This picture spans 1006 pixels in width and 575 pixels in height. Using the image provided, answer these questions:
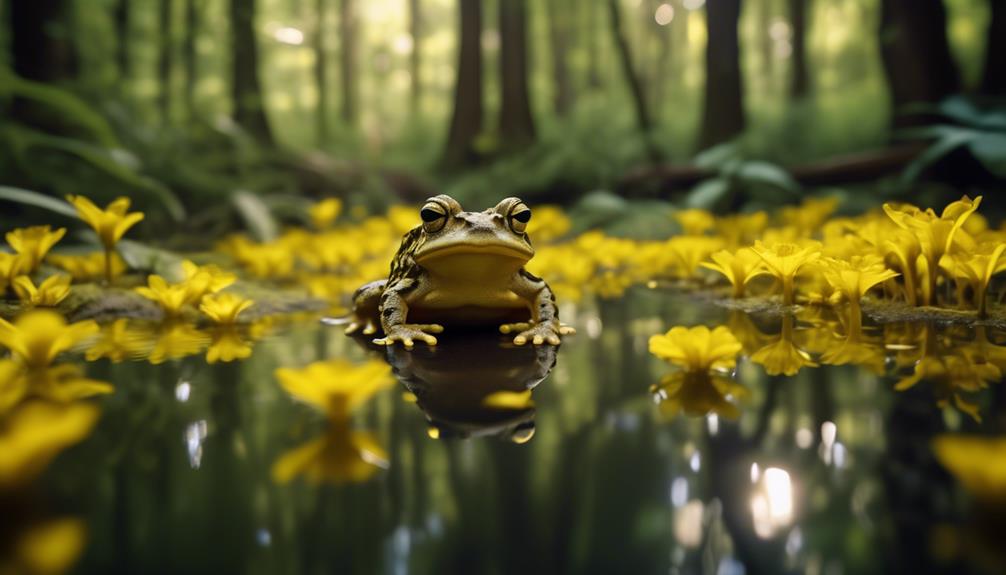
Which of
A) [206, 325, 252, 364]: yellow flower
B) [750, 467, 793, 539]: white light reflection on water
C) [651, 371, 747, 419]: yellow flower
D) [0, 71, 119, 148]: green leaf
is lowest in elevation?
[651, 371, 747, 419]: yellow flower

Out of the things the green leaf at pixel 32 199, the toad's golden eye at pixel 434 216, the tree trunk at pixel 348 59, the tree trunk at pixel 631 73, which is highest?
the tree trunk at pixel 348 59

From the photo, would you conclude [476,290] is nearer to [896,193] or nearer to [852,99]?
[896,193]

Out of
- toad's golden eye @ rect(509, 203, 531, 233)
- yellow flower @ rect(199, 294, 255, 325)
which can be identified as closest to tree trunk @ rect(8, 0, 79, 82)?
yellow flower @ rect(199, 294, 255, 325)

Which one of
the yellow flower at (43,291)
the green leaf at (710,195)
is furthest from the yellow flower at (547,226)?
the yellow flower at (43,291)

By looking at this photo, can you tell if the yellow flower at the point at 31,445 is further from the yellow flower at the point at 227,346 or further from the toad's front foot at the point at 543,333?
the toad's front foot at the point at 543,333

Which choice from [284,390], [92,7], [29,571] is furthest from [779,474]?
[92,7]

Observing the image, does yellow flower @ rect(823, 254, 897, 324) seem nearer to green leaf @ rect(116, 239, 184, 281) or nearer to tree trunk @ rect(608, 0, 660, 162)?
green leaf @ rect(116, 239, 184, 281)

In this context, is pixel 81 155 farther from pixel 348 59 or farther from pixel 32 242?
pixel 348 59
